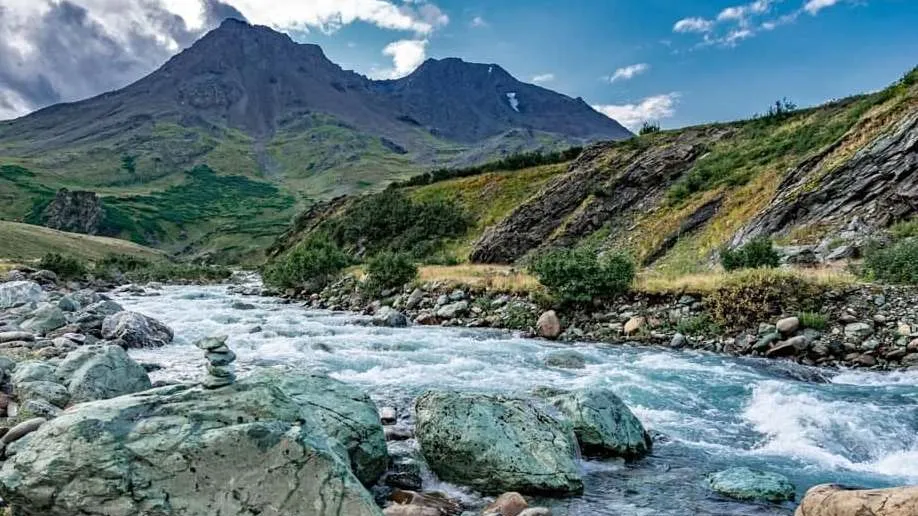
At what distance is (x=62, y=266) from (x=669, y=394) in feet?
181

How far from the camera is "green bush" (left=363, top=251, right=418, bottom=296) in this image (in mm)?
32500

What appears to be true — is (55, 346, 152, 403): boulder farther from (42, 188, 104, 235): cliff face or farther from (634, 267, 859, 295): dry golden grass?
(42, 188, 104, 235): cliff face

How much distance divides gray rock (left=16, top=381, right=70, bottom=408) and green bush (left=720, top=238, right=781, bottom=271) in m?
23.0

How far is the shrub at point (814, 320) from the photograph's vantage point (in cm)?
1725

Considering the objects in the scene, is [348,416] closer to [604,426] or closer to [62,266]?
[604,426]

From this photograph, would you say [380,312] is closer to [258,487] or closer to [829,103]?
[258,487]

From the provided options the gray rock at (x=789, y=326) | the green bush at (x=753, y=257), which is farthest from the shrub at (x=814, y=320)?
the green bush at (x=753, y=257)

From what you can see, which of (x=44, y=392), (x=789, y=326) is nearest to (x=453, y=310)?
(x=789, y=326)

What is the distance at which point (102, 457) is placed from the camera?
598 centimetres

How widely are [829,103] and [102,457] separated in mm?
61508

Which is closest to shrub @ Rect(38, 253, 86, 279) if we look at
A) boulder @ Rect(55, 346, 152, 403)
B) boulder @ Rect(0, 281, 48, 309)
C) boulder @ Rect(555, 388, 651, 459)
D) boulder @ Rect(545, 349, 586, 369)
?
boulder @ Rect(0, 281, 48, 309)

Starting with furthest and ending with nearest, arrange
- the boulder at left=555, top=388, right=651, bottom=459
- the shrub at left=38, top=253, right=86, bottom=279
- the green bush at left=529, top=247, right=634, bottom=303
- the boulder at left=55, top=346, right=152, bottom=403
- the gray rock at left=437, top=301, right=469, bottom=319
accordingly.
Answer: the shrub at left=38, top=253, right=86, bottom=279 → the gray rock at left=437, top=301, right=469, bottom=319 → the green bush at left=529, top=247, right=634, bottom=303 → the boulder at left=55, top=346, right=152, bottom=403 → the boulder at left=555, top=388, right=651, bottom=459

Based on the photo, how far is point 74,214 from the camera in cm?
15500

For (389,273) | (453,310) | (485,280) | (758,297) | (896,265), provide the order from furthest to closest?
(389,273), (485,280), (453,310), (758,297), (896,265)
